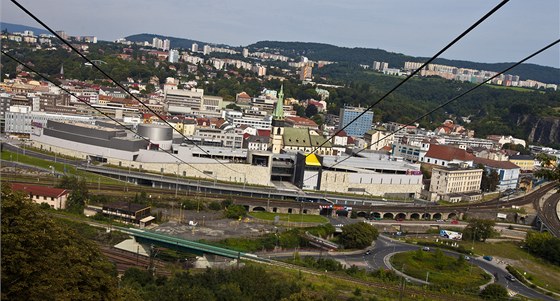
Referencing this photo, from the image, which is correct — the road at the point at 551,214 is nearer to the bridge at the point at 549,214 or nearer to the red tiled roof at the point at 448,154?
the bridge at the point at 549,214

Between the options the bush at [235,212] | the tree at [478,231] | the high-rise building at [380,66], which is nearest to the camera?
the bush at [235,212]

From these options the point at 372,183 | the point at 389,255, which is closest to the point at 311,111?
the point at 372,183

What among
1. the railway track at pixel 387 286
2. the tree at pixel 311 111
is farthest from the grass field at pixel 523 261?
the tree at pixel 311 111

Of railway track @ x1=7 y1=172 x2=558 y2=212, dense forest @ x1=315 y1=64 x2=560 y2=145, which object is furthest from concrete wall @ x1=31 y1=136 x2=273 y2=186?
dense forest @ x1=315 y1=64 x2=560 y2=145

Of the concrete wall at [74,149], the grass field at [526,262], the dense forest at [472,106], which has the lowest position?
the grass field at [526,262]

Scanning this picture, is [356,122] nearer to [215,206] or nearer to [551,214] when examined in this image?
[551,214]
